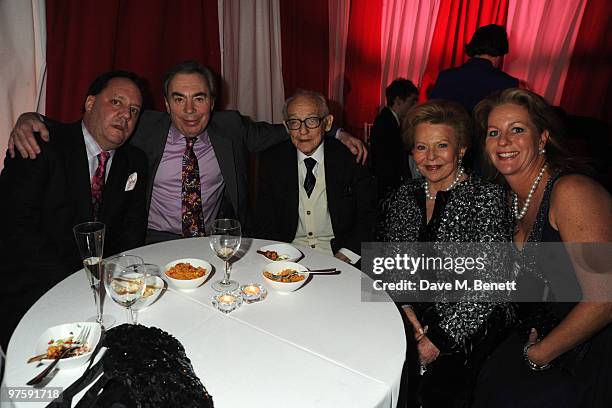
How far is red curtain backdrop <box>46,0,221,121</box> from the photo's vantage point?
2678 millimetres

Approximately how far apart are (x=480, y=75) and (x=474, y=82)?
0.23 feet

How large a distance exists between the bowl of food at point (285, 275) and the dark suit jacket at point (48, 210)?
1.05 metres

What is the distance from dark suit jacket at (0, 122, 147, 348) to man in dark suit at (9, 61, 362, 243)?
261 millimetres

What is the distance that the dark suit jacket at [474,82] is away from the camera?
3.46 m

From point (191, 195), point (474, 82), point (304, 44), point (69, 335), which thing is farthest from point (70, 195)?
point (304, 44)

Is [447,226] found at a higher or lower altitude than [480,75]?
lower

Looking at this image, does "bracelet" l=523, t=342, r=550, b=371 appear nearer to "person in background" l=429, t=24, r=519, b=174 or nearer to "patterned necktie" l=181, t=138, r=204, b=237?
"patterned necktie" l=181, t=138, r=204, b=237

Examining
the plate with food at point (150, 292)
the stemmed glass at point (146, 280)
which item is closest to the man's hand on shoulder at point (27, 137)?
the stemmed glass at point (146, 280)

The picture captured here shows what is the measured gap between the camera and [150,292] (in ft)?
4.65

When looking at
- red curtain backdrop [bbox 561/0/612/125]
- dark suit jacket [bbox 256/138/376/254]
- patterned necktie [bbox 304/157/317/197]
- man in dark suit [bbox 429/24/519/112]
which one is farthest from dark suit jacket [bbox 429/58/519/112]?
red curtain backdrop [bbox 561/0/612/125]

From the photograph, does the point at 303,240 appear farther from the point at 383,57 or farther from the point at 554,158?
the point at 383,57

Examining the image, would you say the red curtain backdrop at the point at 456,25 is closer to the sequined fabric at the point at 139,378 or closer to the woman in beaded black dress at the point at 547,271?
the woman in beaded black dress at the point at 547,271

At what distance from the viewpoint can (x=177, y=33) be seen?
10.9ft

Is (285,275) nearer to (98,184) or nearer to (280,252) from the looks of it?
(280,252)
